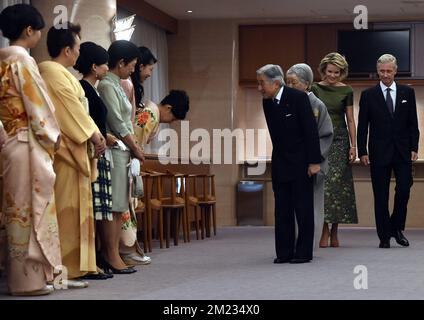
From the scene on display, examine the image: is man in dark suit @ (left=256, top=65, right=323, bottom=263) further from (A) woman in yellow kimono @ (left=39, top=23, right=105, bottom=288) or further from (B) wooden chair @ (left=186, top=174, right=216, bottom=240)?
(B) wooden chair @ (left=186, top=174, right=216, bottom=240)

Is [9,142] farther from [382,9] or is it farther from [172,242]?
[382,9]

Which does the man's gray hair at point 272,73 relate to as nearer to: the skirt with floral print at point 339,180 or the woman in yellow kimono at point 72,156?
the woman in yellow kimono at point 72,156

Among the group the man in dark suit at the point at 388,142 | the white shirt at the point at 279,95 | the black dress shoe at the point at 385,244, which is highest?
the white shirt at the point at 279,95

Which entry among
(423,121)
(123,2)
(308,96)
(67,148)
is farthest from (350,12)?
(67,148)

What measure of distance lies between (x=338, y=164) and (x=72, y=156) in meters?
3.76

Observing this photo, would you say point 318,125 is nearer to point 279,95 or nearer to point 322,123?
point 322,123

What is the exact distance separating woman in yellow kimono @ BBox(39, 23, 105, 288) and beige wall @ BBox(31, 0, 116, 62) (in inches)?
146

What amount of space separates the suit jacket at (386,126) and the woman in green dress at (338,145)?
138mm

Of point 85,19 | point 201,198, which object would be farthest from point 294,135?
point 201,198

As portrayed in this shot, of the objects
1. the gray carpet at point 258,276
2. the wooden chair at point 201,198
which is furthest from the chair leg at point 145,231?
the wooden chair at point 201,198

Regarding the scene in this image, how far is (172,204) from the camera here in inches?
406

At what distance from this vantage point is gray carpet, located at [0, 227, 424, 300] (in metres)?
6.07

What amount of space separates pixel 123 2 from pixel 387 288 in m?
6.86

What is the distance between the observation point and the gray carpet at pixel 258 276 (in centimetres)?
607
